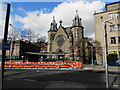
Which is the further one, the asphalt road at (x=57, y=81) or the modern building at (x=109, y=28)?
the modern building at (x=109, y=28)

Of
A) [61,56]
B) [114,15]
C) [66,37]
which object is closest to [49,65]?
[114,15]

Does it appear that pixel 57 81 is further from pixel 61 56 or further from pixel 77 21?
pixel 77 21

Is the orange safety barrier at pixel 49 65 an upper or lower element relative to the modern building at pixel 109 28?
lower

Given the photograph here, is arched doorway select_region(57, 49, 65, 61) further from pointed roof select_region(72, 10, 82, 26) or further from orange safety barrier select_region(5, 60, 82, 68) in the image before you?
pointed roof select_region(72, 10, 82, 26)

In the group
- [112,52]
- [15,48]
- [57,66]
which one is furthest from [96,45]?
[15,48]

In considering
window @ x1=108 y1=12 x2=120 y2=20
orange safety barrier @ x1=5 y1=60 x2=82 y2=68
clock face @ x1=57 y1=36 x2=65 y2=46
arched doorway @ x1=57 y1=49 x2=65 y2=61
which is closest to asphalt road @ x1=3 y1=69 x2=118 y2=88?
orange safety barrier @ x1=5 y1=60 x2=82 y2=68

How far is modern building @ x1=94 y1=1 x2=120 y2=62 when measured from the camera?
30734 millimetres

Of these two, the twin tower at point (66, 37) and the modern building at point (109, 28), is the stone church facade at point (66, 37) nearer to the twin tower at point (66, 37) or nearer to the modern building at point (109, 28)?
the twin tower at point (66, 37)

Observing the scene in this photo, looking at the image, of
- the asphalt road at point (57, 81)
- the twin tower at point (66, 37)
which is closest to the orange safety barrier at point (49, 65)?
the asphalt road at point (57, 81)

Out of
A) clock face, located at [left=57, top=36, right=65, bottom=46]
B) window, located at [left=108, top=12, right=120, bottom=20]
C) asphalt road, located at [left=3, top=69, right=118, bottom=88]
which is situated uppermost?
window, located at [left=108, top=12, right=120, bottom=20]

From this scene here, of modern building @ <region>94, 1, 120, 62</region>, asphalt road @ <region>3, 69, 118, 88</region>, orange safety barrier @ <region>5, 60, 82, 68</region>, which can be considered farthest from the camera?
modern building @ <region>94, 1, 120, 62</region>

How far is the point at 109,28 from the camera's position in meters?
32.1

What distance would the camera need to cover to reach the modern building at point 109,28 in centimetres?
3073

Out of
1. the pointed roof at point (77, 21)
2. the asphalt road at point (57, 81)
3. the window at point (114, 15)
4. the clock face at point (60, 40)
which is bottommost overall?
the asphalt road at point (57, 81)
